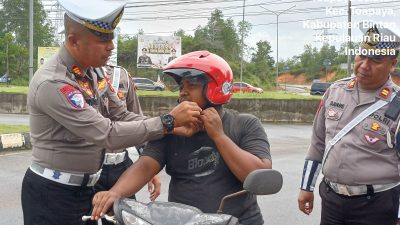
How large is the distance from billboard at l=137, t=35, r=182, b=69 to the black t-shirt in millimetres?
31543

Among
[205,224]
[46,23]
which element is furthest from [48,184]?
[46,23]

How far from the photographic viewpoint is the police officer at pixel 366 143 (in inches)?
124

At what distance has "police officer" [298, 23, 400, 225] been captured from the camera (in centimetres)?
315

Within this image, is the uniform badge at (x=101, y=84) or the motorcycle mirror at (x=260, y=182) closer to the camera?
the motorcycle mirror at (x=260, y=182)

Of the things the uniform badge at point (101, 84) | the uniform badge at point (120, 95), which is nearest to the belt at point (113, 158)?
the uniform badge at point (120, 95)

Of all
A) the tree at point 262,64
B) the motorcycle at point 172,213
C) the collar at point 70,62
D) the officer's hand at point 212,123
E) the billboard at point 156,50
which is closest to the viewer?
the motorcycle at point 172,213

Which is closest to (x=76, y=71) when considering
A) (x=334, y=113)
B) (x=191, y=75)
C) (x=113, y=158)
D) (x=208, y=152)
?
(x=191, y=75)

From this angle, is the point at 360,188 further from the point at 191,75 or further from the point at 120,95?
the point at 120,95

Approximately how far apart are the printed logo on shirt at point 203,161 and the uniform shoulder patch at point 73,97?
0.57m

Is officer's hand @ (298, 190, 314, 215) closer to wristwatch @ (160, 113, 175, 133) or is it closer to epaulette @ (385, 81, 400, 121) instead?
epaulette @ (385, 81, 400, 121)

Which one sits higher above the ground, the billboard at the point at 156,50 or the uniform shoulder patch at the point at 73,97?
the billboard at the point at 156,50

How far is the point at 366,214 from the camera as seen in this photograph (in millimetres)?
3191

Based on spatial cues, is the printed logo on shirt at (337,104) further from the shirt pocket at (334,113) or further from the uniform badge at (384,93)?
the uniform badge at (384,93)

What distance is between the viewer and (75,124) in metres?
2.48
